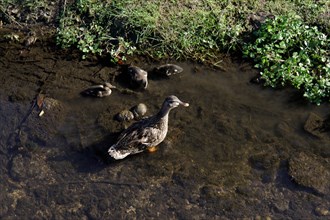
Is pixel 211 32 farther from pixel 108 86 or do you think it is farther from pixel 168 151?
pixel 168 151

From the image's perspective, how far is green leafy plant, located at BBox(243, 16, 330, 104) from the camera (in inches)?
367

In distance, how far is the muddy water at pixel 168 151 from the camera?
7.82m

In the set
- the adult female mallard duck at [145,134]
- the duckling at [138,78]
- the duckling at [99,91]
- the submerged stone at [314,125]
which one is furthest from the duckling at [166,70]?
the submerged stone at [314,125]

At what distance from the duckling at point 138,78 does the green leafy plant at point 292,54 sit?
2.08 m

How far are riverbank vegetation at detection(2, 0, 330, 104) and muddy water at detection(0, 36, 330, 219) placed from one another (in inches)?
13.8

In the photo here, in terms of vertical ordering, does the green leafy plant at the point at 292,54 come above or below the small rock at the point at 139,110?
above

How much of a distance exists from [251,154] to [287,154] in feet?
1.98

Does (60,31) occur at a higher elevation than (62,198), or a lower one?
higher

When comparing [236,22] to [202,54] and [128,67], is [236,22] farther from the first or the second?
[128,67]

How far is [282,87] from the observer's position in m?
9.44

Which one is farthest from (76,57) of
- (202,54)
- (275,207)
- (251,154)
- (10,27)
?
(275,207)

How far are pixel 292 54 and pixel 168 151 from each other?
3267mm

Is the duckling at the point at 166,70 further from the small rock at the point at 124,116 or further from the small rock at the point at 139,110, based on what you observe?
the small rock at the point at 124,116

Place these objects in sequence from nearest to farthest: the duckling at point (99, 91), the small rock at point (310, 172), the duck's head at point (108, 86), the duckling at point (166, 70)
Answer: the small rock at point (310, 172)
the duckling at point (99, 91)
the duck's head at point (108, 86)
the duckling at point (166, 70)
